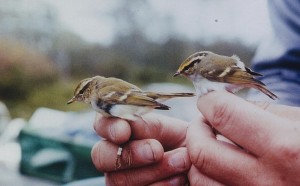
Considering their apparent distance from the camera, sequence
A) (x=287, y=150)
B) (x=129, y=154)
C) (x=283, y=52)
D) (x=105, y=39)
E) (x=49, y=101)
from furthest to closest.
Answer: (x=49, y=101) < (x=105, y=39) < (x=283, y=52) < (x=129, y=154) < (x=287, y=150)

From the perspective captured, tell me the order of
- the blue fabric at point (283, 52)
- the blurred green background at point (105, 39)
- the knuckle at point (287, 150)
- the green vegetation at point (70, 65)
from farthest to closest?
1. the green vegetation at point (70, 65)
2. the blurred green background at point (105, 39)
3. the blue fabric at point (283, 52)
4. the knuckle at point (287, 150)

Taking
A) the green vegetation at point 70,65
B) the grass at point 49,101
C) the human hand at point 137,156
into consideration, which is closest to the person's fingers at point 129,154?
the human hand at point 137,156

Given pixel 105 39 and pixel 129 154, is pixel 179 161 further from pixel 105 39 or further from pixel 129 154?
pixel 105 39

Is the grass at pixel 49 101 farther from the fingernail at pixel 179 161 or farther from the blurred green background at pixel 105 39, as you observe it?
the fingernail at pixel 179 161

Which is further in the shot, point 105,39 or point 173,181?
point 105,39

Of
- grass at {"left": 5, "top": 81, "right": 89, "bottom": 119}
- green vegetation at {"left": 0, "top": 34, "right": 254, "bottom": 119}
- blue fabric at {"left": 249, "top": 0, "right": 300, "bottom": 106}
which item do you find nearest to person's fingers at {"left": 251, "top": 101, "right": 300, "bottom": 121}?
blue fabric at {"left": 249, "top": 0, "right": 300, "bottom": 106}

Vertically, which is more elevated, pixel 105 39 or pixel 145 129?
pixel 145 129

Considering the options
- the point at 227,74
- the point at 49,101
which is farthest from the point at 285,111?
the point at 49,101
